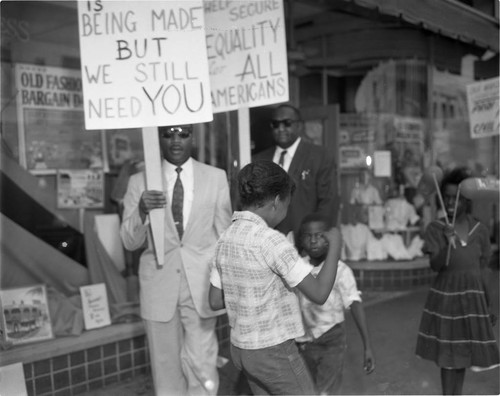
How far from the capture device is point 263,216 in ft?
7.22

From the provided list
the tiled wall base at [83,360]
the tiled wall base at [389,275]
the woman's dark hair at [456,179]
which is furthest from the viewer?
the tiled wall base at [389,275]

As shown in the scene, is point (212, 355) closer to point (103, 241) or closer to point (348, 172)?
point (103, 241)

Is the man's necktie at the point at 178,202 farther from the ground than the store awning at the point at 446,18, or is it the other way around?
the store awning at the point at 446,18

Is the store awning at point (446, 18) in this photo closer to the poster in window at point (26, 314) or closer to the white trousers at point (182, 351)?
the white trousers at point (182, 351)

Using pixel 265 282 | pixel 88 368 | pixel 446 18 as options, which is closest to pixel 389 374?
pixel 88 368

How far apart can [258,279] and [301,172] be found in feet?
4.87

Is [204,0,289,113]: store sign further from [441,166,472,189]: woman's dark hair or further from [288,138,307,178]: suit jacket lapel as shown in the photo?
[441,166,472,189]: woman's dark hair

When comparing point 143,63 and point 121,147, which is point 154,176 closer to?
point 143,63

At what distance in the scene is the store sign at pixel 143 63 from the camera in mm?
2725

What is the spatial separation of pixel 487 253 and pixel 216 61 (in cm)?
206

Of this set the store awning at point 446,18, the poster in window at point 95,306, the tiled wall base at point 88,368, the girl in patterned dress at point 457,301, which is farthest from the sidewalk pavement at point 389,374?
the store awning at point 446,18

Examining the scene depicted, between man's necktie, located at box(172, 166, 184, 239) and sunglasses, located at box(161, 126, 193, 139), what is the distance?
180mm

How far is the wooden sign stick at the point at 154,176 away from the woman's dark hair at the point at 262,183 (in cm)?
74

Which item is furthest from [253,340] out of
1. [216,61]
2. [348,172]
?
[348,172]
